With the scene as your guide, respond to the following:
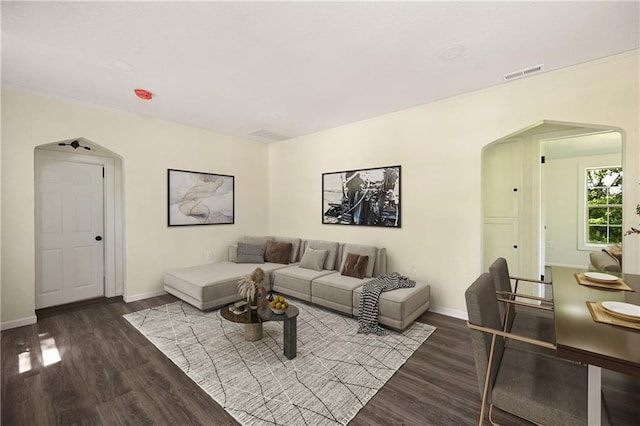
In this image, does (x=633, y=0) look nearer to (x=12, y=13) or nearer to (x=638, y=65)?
(x=638, y=65)

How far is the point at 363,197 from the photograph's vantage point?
439cm

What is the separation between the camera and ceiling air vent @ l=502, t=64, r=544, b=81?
9.02 feet

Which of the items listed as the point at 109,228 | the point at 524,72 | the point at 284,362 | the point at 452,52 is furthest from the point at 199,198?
the point at 524,72

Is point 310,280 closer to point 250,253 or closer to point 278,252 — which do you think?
point 278,252

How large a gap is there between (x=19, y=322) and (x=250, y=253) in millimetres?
2871

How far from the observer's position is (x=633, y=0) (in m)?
1.88

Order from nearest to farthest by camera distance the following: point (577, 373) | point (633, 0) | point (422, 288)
A: point (577, 373), point (633, 0), point (422, 288)

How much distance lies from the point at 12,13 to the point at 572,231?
10.0 m

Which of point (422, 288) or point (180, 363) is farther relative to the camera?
point (422, 288)

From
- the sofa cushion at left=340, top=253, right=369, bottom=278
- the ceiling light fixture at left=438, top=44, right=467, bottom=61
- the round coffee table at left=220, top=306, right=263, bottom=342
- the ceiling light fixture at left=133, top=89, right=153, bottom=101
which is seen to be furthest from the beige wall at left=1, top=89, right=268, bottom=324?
the ceiling light fixture at left=438, top=44, right=467, bottom=61

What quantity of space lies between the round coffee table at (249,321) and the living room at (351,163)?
2.18m

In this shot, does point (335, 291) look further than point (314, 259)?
No

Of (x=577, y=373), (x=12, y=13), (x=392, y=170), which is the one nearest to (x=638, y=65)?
(x=392, y=170)

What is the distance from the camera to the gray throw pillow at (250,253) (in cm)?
475
